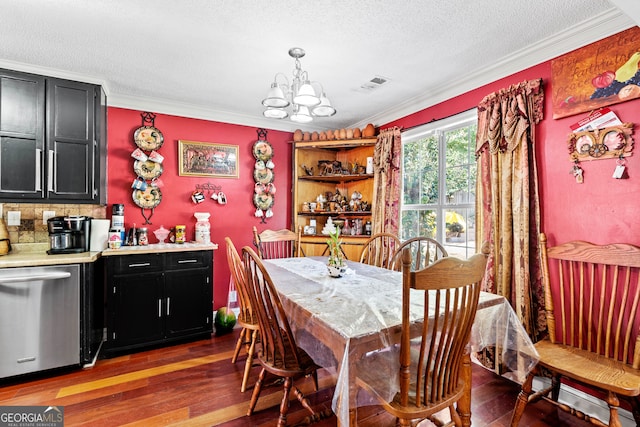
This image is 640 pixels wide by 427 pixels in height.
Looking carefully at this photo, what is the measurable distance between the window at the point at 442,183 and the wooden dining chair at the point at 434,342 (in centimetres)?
171

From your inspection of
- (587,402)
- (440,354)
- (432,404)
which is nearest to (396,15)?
(440,354)

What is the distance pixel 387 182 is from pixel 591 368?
240cm

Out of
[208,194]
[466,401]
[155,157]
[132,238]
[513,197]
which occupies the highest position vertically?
[155,157]

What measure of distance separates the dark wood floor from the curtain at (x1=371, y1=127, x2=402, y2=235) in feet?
5.48

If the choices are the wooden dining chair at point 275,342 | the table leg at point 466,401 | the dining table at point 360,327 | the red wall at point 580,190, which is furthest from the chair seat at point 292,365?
the red wall at point 580,190

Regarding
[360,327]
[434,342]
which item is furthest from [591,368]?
[360,327]

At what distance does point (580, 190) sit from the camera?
2064mm

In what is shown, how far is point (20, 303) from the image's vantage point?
234 cm

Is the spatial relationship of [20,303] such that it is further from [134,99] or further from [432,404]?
[432,404]

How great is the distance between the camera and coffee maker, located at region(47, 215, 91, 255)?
2.68m

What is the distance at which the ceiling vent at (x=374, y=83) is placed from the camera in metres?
2.85

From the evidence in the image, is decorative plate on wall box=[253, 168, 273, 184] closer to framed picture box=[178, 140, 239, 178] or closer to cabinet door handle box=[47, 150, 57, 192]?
framed picture box=[178, 140, 239, 178]

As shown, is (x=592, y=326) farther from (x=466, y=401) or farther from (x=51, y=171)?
(x=51, y=171)

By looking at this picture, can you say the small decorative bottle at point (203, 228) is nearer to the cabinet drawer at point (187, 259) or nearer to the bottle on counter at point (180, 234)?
the bottle on counter at point (180, 234)
